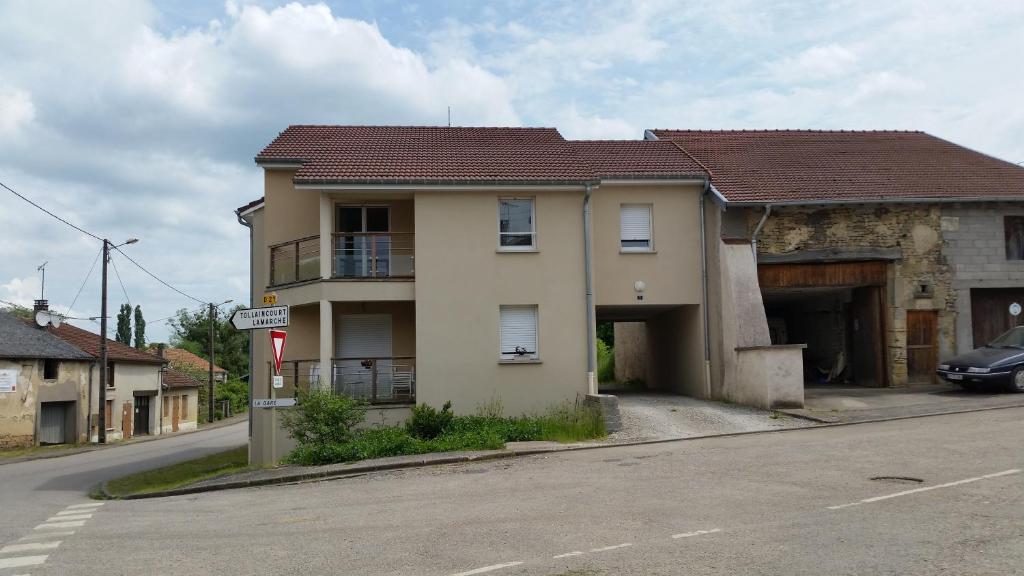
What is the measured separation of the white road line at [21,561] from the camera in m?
7.60

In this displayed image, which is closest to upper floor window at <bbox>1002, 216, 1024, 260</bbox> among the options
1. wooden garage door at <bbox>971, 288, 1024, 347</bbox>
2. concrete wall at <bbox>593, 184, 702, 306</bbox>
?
wooden garage door at <bbox>971, 288, 1024, 347</bbox>

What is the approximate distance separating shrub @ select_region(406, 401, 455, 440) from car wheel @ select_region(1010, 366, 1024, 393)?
12141 millimetres

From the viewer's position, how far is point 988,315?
2128 cm

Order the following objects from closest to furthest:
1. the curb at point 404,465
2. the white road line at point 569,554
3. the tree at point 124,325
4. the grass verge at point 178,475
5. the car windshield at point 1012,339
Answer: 1. the white road line at point 569,554
2. the curb at point 404,465
3. the grass verge at point 178,475
4. the car windshield at point 1012,339
5. the tree at point 124,325

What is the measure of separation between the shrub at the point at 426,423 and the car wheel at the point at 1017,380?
12141 mm

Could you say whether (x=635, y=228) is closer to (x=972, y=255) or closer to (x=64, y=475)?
(x=972, y=255)

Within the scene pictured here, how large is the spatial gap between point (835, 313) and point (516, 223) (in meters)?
10.3

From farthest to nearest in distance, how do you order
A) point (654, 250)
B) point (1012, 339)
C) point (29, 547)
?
point (654, 250), point (1012, 339), point (29, 547)

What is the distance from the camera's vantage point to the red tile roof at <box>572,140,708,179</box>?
66.3 ft

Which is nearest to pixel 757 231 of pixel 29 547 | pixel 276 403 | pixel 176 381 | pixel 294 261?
pixel 294 261

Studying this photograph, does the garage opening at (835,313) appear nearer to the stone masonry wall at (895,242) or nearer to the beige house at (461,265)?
the stone masonry wall at (895,242)

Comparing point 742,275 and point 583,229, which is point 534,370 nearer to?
point 583,229

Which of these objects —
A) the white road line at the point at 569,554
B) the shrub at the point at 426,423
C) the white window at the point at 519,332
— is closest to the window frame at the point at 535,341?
the white window at the point at 519,332

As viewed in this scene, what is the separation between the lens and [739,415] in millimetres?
17141
